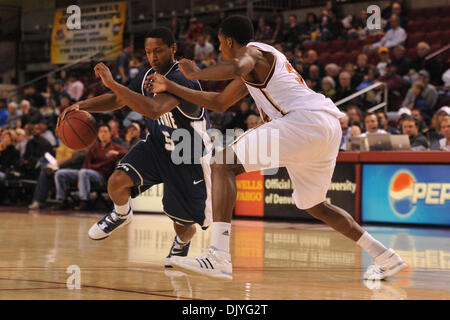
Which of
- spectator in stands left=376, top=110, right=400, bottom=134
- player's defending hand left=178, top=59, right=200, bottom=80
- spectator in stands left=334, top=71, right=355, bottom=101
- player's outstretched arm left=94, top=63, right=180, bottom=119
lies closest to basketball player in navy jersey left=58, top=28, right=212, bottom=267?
player's outstretched arm left=94, top=63, right=180, bottom=119

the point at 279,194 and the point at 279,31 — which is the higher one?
the point at 279,31

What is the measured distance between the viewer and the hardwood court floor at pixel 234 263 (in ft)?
14.0

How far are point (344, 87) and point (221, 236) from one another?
9286mm

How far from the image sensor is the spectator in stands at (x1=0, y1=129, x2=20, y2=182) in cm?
1442

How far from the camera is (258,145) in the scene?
14.7 feet

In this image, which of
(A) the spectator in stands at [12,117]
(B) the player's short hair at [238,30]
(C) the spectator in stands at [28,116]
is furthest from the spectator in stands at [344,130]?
(A) the spectator in stands at [12,117]

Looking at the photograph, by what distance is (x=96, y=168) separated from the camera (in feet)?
41.2

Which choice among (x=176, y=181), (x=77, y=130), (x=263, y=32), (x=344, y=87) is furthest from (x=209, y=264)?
(x=263, y=32)

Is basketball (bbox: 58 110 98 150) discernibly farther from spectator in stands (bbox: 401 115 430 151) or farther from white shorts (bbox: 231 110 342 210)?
spectator in stands (bbox: 401 115 430 151)

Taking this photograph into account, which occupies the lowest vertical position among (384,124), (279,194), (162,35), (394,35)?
(279,194)

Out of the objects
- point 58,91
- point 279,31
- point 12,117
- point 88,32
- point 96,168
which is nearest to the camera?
point 96,168

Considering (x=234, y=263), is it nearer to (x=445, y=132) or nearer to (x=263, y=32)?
(x=445, y=132)

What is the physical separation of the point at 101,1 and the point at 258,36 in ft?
19.6
